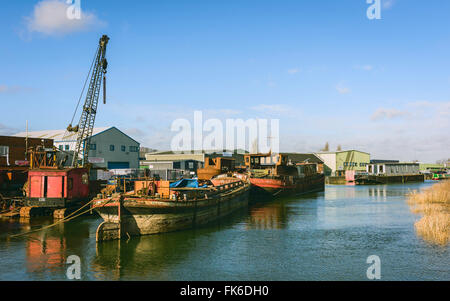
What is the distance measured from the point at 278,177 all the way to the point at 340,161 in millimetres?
66672

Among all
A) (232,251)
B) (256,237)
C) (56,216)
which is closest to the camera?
(232,251)

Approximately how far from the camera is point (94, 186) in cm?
4047

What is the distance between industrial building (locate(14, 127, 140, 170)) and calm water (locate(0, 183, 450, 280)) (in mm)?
32942

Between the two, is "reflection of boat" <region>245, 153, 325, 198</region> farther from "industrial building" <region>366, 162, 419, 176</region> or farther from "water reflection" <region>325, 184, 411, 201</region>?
"industrial building" <region>366, 162, 419, 176</region>

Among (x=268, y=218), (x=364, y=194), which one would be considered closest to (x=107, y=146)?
(x=268, y=218)

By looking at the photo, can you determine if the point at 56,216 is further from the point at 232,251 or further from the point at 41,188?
the point at 232,251

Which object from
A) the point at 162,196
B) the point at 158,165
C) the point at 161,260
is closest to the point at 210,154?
the point at 158,165

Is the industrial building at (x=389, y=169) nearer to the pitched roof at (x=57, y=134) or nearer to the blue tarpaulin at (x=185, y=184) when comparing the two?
the pitched roof at (x=57, y=134)

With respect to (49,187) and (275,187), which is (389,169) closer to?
(275,187)

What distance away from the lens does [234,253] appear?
20.2 m

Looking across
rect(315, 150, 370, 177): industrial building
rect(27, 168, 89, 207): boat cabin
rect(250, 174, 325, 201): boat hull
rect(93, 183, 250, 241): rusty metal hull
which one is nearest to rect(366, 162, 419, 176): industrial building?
rect(315, 150, 370, 177): industrial building

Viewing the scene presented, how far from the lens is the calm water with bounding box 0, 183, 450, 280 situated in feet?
54.8

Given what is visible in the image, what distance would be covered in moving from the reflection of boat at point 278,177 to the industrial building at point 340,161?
43.9m

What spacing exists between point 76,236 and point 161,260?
31.3 feet
